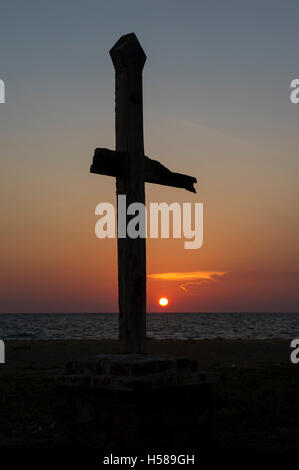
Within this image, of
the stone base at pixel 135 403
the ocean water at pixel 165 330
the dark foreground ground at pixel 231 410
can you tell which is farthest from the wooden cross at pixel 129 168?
the ocean water at pixel 165 330

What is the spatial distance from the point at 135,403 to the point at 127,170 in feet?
7.01

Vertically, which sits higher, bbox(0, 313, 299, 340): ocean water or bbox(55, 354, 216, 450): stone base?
bbox(55, 354, 216, 450): stone base

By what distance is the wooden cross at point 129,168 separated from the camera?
212 inches

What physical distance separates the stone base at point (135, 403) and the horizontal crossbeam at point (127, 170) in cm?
170

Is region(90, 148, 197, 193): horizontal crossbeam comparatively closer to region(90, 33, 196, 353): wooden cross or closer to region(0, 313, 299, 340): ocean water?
region(90, 33, 196, 353): wooden cross

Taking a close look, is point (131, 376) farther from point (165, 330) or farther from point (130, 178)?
point (165, 330)

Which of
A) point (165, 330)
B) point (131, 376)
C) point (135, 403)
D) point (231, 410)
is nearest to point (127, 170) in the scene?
point (131, 376)

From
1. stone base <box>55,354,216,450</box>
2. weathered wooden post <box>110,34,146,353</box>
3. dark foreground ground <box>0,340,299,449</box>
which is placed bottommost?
dark foreground ground <box>0,340,299,449</box>

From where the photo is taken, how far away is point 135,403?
480 centimetres

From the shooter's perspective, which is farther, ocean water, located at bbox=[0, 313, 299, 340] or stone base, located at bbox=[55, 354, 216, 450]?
ocean water, located at bbox=[0, 313, 299, 340]

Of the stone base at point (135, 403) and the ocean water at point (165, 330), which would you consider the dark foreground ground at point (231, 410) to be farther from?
the ocean water at point (165, 330)

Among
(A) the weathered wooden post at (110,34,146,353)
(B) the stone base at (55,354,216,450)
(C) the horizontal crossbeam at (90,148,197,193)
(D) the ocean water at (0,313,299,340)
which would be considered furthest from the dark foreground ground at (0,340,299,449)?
(D) the ocean water at (0,313,299,340)

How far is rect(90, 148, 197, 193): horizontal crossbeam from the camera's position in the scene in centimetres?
532

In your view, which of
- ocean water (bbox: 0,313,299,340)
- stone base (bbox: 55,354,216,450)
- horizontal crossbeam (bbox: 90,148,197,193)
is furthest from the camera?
ocean water (bbox: 0,313,299,340)
